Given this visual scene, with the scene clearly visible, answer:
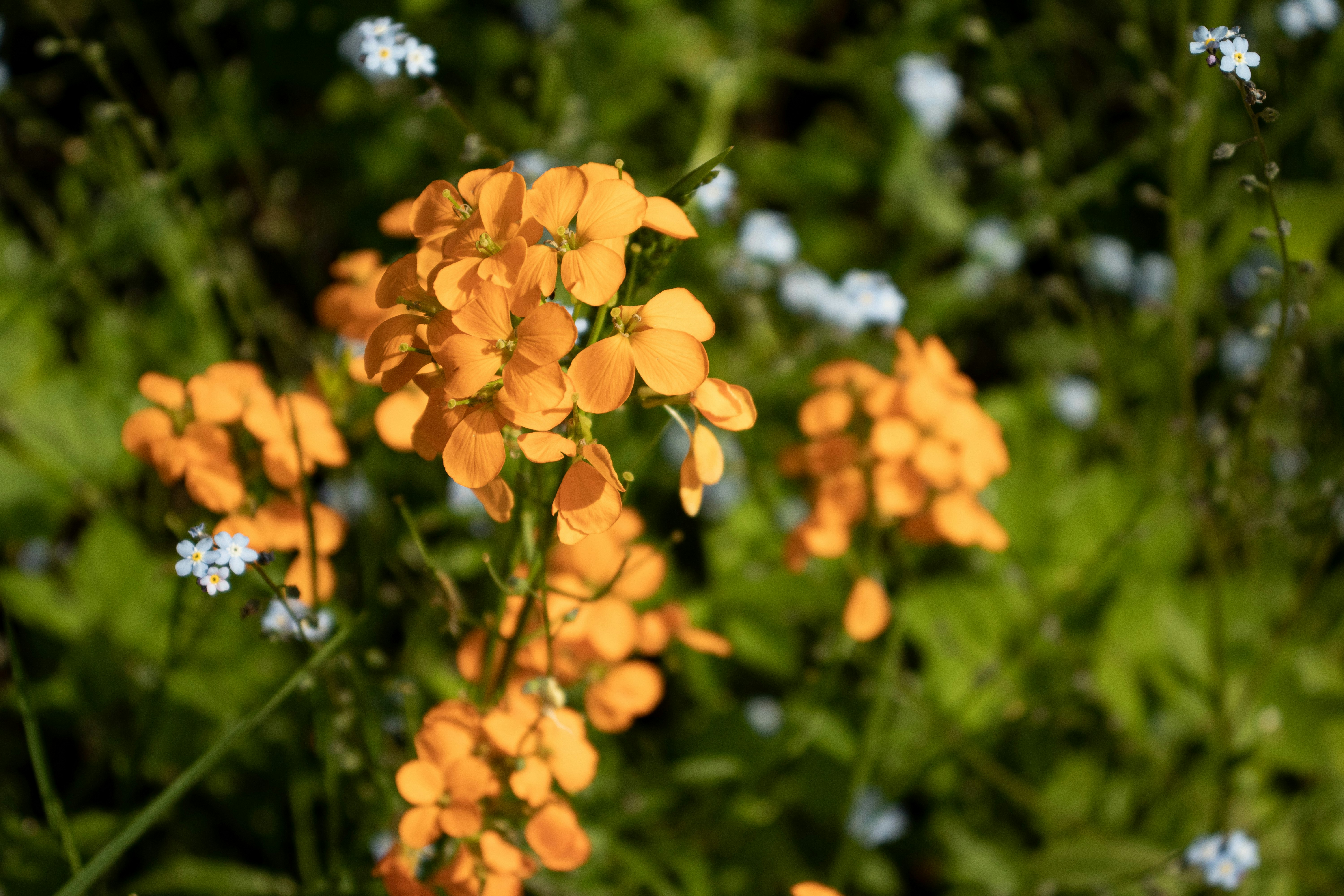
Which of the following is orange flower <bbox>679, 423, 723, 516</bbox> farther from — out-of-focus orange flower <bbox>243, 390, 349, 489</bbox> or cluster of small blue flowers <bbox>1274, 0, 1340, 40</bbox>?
cluster of small blue flowers <bbox>1274, 0, 1340, 40</bbox>

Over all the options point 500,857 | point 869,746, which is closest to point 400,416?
point 500,857

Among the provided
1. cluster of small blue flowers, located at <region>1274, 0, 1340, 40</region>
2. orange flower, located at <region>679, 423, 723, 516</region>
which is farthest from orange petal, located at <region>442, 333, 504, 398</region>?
cluster of small blue flowers, located at <region>1274, 0, 1340, 40</region>

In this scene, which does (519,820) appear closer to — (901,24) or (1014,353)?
(1014,353)

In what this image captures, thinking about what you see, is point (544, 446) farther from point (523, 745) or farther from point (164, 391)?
point (164, 391)

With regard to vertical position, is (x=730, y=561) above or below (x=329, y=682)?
above

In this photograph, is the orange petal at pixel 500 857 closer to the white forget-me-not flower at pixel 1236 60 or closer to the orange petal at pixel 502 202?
the orange petal at pixel 502 202

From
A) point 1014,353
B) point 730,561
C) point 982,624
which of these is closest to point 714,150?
point 1014,353
